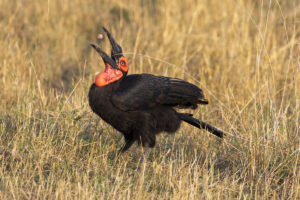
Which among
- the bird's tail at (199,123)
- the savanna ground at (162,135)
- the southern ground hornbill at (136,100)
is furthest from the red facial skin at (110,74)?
the bird's tail at (199,123)

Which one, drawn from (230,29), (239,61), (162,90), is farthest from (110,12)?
(162,90)

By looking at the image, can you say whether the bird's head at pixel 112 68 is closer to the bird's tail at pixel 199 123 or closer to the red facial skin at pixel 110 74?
the red facial skin at pixel 110 74

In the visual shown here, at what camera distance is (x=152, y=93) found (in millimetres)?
4184

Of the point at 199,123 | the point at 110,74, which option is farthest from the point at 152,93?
the point at 199,123

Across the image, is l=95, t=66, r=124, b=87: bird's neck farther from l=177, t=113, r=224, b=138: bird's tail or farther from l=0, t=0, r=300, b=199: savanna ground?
l=177, t=113, r=224, b=138: bird's tail

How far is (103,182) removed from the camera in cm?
362

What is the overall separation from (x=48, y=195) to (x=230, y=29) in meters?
4.16

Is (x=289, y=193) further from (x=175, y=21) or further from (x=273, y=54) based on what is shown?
(x=175, y=21)

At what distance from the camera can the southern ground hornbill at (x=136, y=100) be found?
4016 mm

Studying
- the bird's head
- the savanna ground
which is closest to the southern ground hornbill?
the bird's head

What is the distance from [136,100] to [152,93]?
0.17 meters

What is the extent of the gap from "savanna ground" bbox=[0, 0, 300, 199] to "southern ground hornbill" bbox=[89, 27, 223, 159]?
0.55ft

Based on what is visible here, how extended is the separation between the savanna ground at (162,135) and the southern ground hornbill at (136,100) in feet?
0.55

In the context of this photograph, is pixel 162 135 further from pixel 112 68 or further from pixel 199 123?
pixel 112 68
